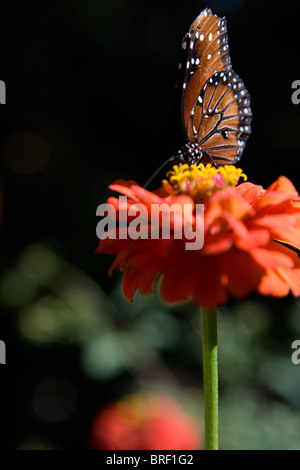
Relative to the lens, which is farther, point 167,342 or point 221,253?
point 167,342

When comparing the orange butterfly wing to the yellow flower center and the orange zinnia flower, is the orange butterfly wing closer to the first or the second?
the yellow flower center

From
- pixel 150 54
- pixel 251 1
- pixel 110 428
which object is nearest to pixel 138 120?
pixel 150 54

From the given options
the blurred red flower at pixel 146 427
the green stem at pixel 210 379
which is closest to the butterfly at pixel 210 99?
the green stem at pixel 210 379

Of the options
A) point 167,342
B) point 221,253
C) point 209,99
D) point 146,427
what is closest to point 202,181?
point 221,253

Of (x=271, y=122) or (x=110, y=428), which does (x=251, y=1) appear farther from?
(x=110, y=428)

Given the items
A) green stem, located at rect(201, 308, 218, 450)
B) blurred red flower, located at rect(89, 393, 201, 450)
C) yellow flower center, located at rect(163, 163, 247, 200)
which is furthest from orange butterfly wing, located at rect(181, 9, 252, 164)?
blurred red flower, located at rect(89, 393, 201, 450)

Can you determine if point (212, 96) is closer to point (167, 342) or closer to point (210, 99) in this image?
point (210, 99)

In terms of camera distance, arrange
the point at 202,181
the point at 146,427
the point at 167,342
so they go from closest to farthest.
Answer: the point at 202,181 < the point at 146,427 < the point at 167,342
